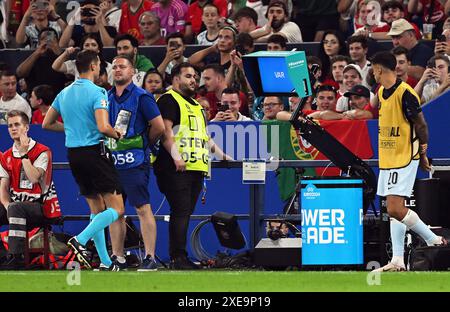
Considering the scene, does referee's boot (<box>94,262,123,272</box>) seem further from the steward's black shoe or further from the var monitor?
the var monitor

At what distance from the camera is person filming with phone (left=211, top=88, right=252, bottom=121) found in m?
16.9

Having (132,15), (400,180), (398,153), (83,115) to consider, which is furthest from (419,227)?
(132,15)

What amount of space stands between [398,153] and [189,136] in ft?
7.86

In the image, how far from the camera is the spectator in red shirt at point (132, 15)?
21391 mm

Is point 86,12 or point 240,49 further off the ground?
point 86,12

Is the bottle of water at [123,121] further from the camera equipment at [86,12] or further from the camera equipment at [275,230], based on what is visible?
the camera equipment at [86,12]

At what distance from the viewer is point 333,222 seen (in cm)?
1426

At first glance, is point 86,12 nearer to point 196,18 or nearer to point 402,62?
point 196,18

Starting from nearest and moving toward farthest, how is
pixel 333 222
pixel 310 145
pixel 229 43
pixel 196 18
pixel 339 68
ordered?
1. pixel 333 222
2. pixel 310 145
3. pixel 339 68
4. pixel 229 43
5. pixel 196 18

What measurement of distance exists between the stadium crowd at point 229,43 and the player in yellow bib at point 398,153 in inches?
81.0

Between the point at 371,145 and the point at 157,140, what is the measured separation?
9.59ft

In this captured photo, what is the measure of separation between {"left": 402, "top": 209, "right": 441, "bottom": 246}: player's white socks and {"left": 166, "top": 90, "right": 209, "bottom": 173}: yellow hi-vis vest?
97.0 inches

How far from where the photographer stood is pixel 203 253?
16344mm
